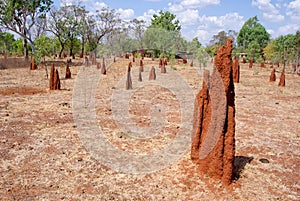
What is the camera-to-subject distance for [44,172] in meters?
5.22

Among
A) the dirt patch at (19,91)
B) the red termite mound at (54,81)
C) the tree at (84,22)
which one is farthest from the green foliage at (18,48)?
→ the red termite mound at (54,81)

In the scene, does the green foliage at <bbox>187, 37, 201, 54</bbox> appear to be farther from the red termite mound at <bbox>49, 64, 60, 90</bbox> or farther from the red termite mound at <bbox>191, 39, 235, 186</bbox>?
the red termite mound at <bbox>191, 39, 235, 186</bbox>

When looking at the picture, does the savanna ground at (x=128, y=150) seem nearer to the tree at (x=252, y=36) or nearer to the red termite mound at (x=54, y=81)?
the red termite mound at (x=54, y=81)

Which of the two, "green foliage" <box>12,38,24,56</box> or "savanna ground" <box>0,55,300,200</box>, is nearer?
"savanna ground" <box>0,55,300,200</box>

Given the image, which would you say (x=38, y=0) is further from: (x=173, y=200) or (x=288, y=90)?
(x=173, y=200)

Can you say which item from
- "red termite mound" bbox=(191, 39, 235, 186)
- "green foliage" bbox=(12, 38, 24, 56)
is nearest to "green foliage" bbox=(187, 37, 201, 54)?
"green foliage" bbox=(12, 38, 24, 56)

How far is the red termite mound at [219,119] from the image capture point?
4.60 meters

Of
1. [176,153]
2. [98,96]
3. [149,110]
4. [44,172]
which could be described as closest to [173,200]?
[176,153]

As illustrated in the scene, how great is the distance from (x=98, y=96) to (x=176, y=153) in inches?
281

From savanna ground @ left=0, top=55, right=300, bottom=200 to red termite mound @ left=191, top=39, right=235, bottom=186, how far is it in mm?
296

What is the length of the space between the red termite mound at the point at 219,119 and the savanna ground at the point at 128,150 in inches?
11.7

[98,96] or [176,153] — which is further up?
[98,96]

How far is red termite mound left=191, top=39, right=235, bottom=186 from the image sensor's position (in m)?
4.60

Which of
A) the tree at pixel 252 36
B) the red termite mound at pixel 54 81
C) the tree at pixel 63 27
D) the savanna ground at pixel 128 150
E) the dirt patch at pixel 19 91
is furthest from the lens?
the tree at pixel 252 36
